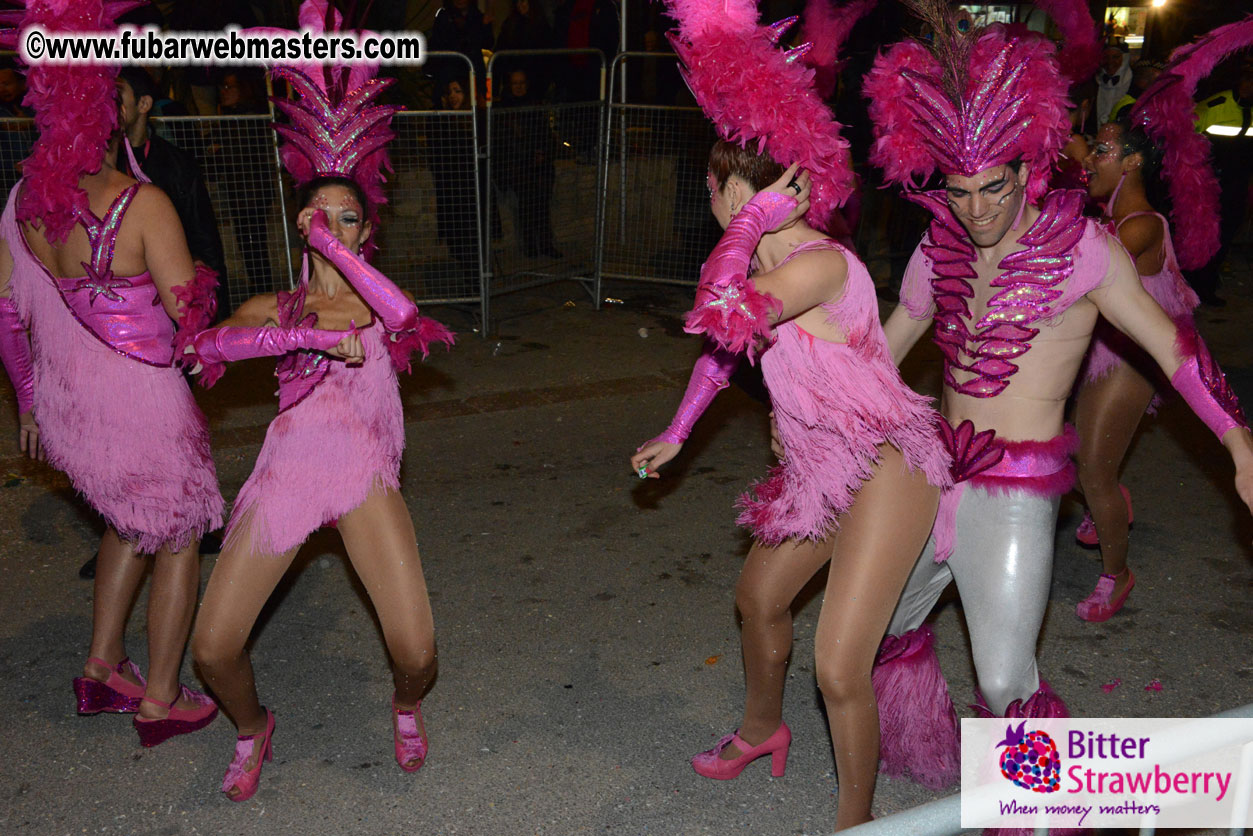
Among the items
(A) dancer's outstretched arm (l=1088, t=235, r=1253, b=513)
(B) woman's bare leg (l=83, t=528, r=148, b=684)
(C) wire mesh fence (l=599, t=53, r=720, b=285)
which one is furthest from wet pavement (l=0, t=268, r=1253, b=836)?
(C) wire mesh fence (l=599, t=53, r=720, b=285)

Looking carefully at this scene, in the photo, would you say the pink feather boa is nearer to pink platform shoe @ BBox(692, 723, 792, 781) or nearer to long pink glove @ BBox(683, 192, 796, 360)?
long pink glove @ BBox(683, 192, 796, 360)

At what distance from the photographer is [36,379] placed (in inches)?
136

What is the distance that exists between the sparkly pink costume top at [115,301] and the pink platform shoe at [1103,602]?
359 centimetres

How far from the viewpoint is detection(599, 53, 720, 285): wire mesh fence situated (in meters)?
8.72

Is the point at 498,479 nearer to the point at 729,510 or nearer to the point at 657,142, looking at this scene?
the point at 729,510

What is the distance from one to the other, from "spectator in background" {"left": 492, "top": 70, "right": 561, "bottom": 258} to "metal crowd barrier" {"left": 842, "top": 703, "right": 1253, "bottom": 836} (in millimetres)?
7014

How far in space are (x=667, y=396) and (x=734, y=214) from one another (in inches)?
169

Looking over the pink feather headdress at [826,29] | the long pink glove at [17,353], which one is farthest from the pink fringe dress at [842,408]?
the long pink glove at [17,353]

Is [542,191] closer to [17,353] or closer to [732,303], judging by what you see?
[17,353]

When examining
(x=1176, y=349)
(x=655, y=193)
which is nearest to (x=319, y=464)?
(x=1176, y=349)

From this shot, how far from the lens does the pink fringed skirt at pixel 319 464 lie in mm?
3021

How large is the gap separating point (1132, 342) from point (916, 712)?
1992 millimetres

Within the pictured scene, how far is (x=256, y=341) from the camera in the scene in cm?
293

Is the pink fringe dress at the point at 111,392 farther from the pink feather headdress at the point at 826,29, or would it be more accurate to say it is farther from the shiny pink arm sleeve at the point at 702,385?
the pink feather headdress at the point at 826,29
